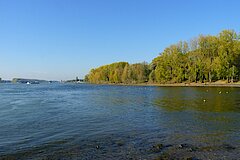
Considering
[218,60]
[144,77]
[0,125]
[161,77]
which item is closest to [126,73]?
[144,77]

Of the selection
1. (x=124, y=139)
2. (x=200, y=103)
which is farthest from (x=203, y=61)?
(x=124, y=139)

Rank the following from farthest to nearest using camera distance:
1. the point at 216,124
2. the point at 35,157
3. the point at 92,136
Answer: the point at 216,124
the point at 92,136
the point at 35,157

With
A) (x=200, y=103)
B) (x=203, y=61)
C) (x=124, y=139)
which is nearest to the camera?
(x=124, y=139)

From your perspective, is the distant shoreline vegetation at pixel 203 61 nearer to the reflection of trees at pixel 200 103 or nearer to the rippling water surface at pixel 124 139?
the reflection of trees at pixel 200 103

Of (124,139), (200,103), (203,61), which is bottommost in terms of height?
(124,139)

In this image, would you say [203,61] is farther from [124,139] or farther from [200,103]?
[124,139]

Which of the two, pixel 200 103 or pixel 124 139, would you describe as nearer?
pixel 124 139

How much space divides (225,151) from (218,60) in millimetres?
96580

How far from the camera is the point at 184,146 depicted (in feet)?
49.6

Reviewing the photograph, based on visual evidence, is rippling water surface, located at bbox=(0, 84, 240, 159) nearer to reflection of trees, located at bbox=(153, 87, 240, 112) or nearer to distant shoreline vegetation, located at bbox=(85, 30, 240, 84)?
reflection of trees, located at bbox=(153, 87, 240, 112)

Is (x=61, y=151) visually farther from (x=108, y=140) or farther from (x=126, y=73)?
(x=126, y=73)

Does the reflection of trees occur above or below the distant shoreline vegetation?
below

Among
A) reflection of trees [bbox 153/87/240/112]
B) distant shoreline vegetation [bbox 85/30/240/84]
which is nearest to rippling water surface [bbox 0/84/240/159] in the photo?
reflection of trees [bbox 153/87/240/112]

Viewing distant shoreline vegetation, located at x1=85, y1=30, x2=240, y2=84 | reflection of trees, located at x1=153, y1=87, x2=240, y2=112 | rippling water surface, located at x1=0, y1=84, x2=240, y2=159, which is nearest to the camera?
rippling water surface, located at x1=0, y1=84, x2=240, y2=159
